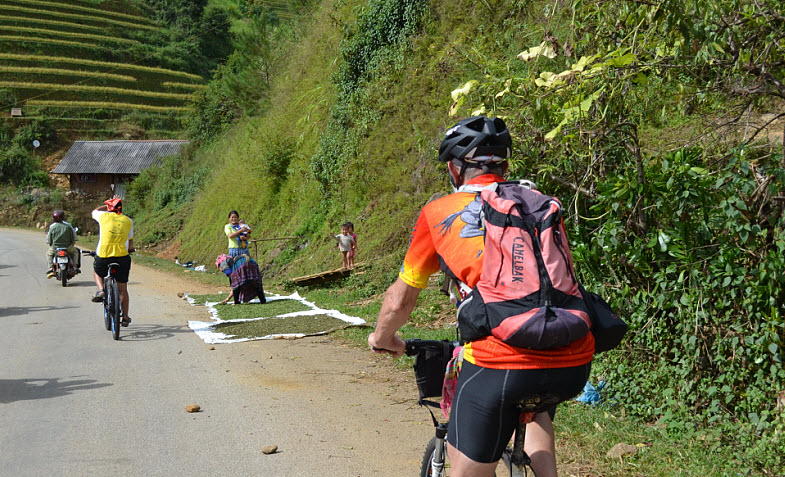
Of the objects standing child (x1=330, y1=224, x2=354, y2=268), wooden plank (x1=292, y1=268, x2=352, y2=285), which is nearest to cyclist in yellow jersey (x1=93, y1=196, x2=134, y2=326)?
wooden plank (x1=292, y1=268, x2=352, y2=285)

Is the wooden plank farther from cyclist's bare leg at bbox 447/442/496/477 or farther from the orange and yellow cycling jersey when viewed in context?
cyclist's bare leg at bbox 447/442/496/477

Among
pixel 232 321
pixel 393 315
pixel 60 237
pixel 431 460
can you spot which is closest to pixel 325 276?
pixel 232 321

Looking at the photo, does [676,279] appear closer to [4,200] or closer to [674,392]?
[674,392]

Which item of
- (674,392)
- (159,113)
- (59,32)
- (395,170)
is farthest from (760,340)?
(59,32)

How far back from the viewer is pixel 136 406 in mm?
6398

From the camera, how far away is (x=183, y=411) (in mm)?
6230

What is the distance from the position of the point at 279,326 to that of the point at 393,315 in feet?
27.1

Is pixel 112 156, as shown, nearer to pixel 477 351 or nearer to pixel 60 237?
pixel 60 237

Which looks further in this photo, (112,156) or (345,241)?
(112,156)

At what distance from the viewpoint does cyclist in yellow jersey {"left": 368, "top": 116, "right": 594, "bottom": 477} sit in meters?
2.35

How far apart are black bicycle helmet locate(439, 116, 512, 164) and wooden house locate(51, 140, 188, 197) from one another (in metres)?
57.5

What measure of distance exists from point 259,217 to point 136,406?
836 inches

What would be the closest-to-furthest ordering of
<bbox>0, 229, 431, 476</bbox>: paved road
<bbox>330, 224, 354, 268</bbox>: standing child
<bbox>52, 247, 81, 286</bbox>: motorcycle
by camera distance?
<bbox>0, 229, 431, 476</bbox>: paved road < <bbox>330, 224, 354, 268</bbox>: standing child < <bbox>52, 247, 81, 286</bbox>: motorcycle

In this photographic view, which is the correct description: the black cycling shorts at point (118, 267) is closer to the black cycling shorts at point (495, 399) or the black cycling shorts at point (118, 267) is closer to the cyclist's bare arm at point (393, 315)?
the cyclist's bare arm at point (393, 315)
